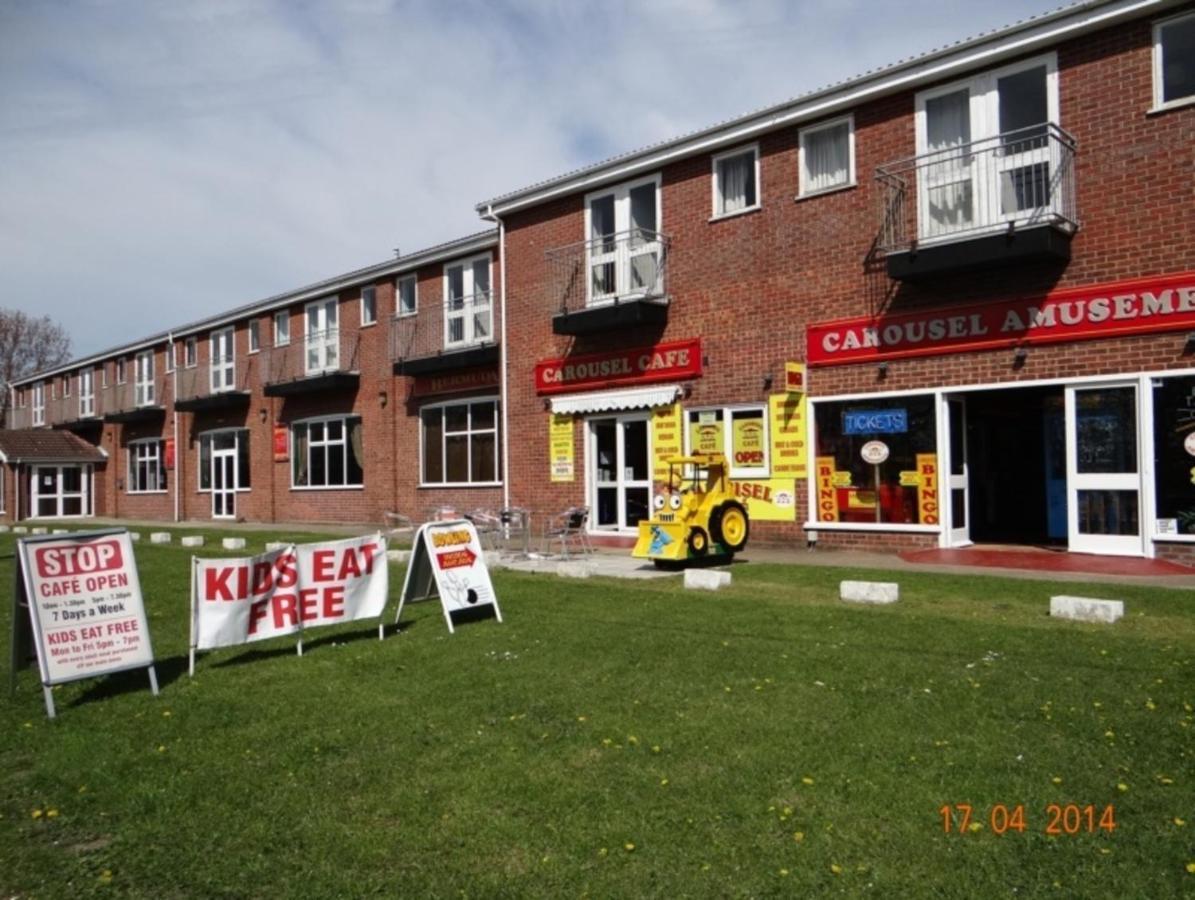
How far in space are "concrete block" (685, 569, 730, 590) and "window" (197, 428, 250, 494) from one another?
67.7 ft

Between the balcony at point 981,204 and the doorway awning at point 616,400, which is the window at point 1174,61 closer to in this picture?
the balcony at point 981,204

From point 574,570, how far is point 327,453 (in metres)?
14.6

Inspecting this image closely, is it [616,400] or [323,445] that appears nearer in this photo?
[616,400]

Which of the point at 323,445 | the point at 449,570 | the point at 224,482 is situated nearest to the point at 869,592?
the point at 449,570

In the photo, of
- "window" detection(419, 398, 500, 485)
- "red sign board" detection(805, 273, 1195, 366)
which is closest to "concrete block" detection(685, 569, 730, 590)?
"red sign board" detection(805, 273, 1195, 366)

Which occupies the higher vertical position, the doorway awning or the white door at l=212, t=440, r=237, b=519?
the doorway awning

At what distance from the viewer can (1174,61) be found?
472 inches

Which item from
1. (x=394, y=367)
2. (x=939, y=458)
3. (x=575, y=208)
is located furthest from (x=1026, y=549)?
(x=394, y=367)

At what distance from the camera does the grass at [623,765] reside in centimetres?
368

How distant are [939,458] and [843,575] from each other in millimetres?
3206

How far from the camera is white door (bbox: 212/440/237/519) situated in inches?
1158

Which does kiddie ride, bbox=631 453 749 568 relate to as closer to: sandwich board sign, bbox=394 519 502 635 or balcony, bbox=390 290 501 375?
sandwich board sign, bbox=394 519 502 635

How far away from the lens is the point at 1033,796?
13.9 feet

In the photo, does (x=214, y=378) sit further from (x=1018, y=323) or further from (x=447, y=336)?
(x=1018, y=323)
